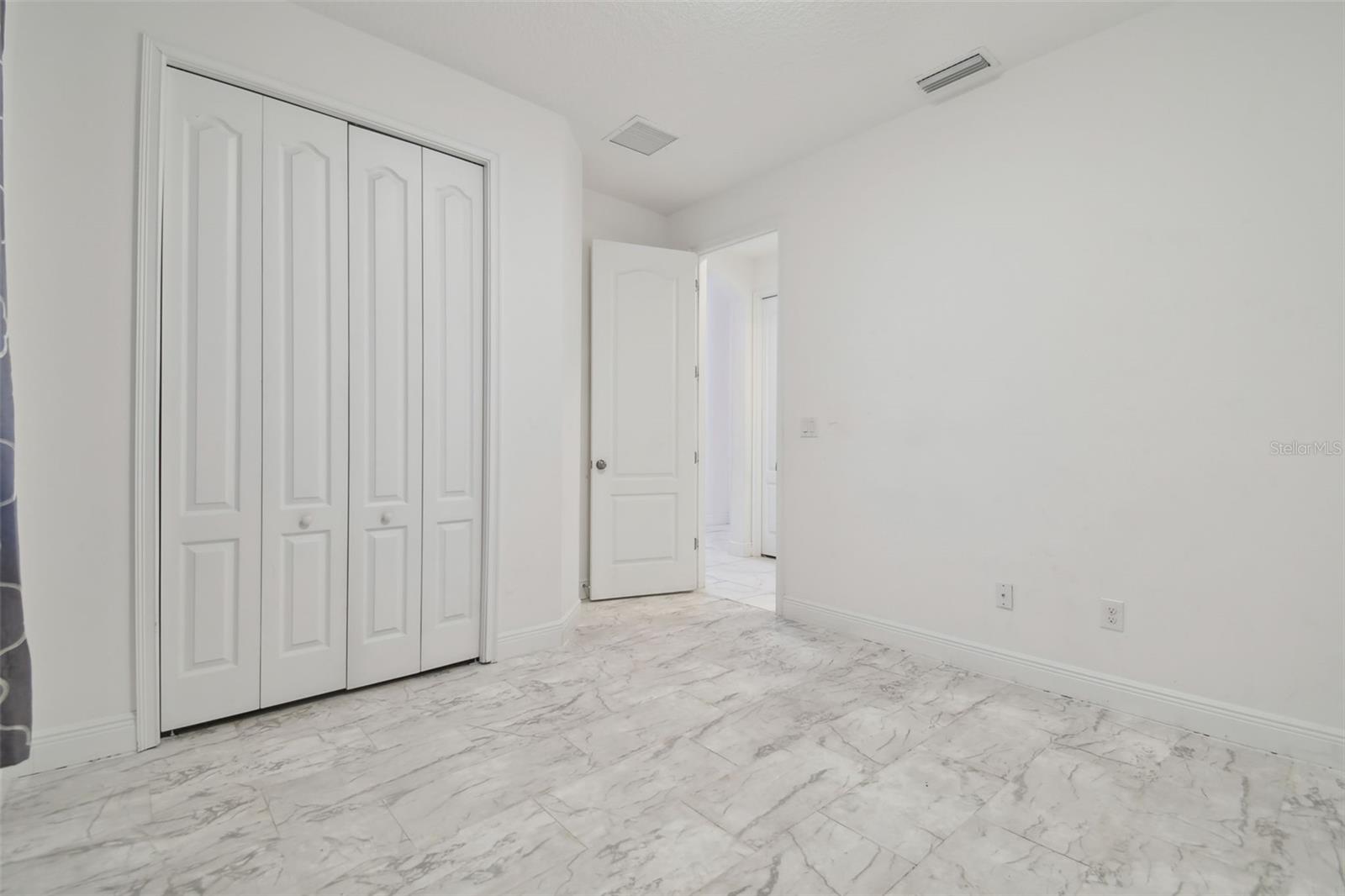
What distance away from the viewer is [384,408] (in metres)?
2.65

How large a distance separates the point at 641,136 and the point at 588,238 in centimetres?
92

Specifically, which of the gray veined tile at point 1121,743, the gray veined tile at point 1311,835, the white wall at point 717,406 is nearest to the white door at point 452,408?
the gray veined tile at point 1121,743

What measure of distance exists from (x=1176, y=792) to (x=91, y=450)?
3.61 meters

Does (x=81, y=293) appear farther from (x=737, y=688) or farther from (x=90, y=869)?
(x=737, y=688)

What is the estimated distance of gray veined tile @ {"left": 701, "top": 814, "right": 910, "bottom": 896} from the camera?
1.46 metres

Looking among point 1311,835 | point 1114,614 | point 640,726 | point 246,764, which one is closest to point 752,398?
point 1114,614

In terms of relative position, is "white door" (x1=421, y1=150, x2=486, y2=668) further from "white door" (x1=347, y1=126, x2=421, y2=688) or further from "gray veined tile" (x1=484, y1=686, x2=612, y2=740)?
"gray veined tile" (x1=484, y1=686, x2=612, y2=740)

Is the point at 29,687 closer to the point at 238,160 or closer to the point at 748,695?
the point at 238,160

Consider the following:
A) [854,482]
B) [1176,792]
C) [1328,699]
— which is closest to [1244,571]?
[1328,699]

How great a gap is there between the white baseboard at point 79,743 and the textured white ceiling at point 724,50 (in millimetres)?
2702

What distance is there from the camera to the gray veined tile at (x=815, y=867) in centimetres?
146

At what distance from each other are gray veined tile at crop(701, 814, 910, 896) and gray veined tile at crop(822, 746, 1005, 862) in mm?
56

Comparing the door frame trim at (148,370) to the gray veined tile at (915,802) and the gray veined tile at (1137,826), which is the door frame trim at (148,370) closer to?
the gray veined tile at (915,802)

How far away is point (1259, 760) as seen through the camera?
6.80ft
